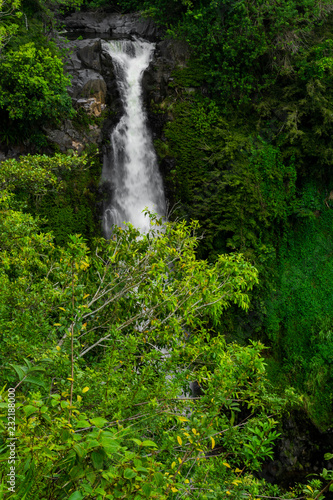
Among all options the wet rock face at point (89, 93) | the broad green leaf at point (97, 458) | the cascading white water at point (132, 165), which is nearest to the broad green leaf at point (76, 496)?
the broad green leaf at point (97, 458)

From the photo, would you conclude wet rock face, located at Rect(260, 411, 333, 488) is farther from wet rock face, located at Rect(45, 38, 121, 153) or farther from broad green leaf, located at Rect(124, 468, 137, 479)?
wet rock face, located at Rect(45, 38, 121, 153)

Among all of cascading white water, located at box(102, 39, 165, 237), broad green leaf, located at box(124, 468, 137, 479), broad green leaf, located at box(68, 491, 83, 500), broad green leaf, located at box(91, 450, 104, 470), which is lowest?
cascading white water, located at box(102, 39, 165, 237)

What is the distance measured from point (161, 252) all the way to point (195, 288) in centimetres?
54

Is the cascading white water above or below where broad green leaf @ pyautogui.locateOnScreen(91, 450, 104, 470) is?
below

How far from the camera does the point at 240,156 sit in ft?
31.3

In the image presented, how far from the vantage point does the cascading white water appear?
349 inches

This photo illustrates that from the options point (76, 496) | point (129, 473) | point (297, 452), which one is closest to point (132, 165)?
point (297, 452)

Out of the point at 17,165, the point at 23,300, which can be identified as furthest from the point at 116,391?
the point at 17,165

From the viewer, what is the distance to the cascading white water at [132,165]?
29.1 feet

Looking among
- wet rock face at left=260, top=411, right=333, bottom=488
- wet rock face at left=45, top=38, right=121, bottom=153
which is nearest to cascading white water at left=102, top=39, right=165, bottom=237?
wet rock face at left=45, top=38, right=121, bottom=153

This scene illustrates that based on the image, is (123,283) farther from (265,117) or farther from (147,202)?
(265,117)

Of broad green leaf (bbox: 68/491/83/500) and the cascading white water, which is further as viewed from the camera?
the cascading white water

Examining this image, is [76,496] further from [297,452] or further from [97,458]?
[297,452]

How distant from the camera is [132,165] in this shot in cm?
923
